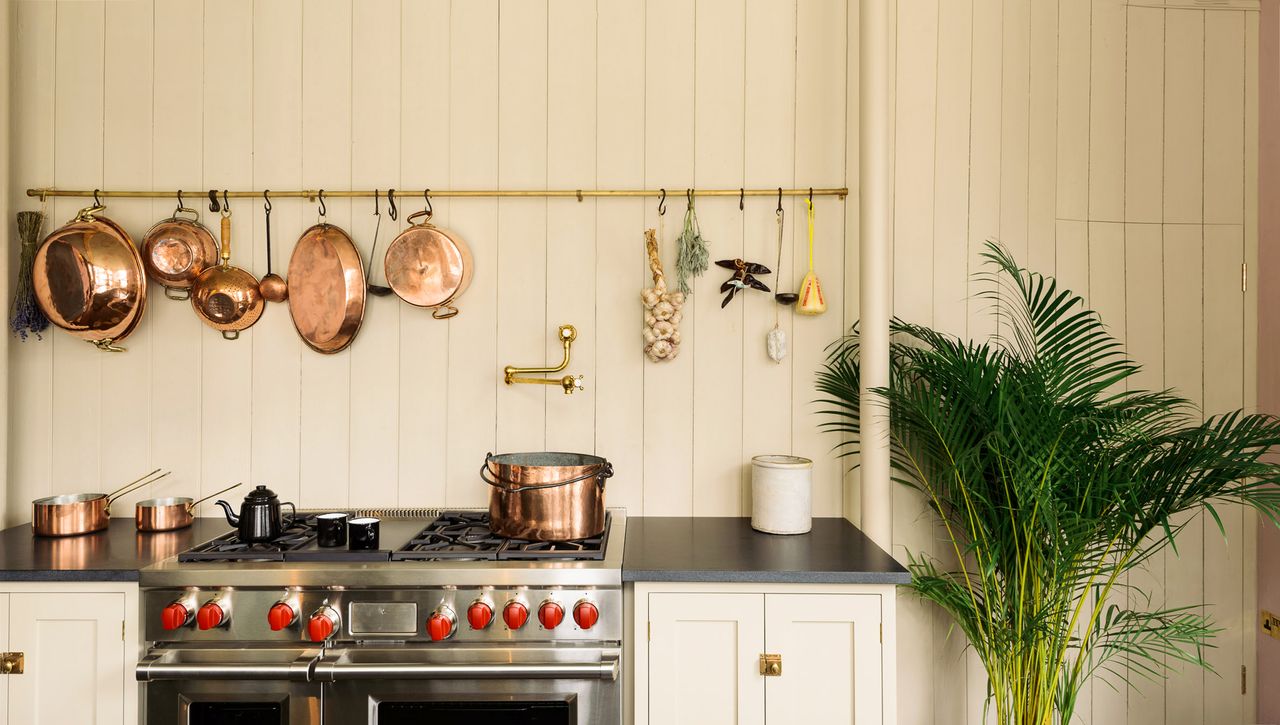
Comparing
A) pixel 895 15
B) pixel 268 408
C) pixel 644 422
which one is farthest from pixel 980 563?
pixel 268 408

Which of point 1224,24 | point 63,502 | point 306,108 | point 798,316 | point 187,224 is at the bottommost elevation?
point 63,502

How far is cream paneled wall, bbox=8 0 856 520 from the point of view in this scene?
2326 mm

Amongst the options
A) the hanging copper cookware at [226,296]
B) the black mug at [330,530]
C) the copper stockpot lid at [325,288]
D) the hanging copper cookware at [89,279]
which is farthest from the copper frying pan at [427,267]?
the hanging copper cookware at [89,279]

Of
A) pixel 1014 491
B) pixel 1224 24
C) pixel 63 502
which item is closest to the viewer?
pixel 1014 491

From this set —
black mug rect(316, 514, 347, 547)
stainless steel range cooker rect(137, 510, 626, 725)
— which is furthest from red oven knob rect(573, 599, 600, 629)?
black mug rect(316, 514, 347, 547)

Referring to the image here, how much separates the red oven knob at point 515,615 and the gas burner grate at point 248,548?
0.58 metres

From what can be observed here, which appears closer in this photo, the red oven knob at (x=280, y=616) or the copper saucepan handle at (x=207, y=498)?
the red oven knob at (x=280, y=616)

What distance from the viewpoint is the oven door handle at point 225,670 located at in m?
1.66

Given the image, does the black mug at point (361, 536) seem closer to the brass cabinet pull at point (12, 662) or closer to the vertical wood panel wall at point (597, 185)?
the vertical wood panel wall at point (597, 185)

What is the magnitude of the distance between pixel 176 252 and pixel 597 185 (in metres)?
1.35

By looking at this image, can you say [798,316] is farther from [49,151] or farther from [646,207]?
[49,151]

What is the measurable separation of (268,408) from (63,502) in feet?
1.98

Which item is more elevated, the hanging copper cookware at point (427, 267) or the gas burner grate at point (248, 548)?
the hanging copper cookware at point (427, 267)

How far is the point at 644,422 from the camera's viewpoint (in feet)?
7.63
